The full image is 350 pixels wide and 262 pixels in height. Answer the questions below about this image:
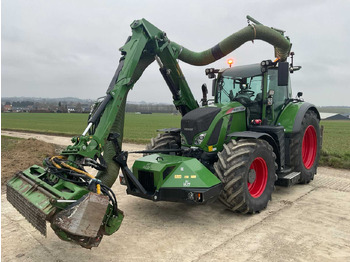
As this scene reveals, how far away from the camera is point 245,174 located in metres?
4.61

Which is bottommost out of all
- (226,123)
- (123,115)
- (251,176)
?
(251,176)

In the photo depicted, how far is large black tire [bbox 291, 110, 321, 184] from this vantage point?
6340mm

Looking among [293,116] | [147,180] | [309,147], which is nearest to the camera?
[147,180]

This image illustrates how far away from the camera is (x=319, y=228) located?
437 centimetres

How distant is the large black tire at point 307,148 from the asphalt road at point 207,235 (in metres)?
0.96

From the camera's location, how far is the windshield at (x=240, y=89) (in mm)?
6137

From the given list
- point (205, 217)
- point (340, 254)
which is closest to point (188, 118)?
point (205, 217)

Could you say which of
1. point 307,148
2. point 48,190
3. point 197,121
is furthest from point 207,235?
point 307,148

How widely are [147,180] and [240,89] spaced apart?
3.00 m

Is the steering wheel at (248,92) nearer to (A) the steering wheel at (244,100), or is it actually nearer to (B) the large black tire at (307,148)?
(A) the steering wheel at (244,100)

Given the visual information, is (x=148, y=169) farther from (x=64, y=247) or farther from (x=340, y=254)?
(x=340, y=254)

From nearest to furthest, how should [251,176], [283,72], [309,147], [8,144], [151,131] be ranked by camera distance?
[251,176] → [283,72] → [309,147] → [8,144] → [151,131]

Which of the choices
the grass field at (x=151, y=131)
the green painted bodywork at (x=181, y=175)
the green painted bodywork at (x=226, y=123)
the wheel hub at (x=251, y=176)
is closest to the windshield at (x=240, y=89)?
the green painted bodywork at (x=226, y=123)

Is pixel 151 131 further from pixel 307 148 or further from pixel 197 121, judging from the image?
pixel 197 121
